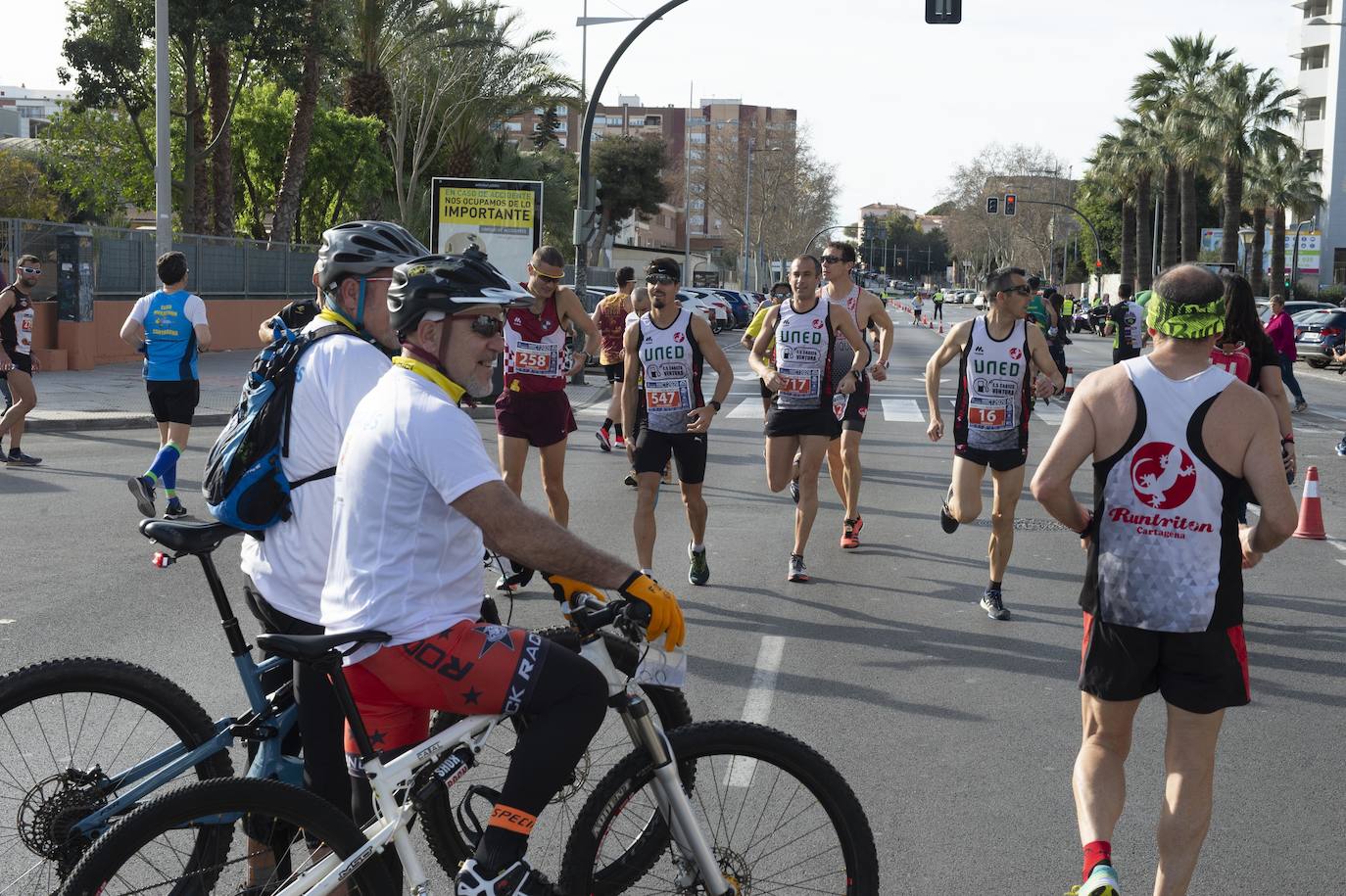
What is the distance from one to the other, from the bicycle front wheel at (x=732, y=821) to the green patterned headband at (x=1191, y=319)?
1526 mm

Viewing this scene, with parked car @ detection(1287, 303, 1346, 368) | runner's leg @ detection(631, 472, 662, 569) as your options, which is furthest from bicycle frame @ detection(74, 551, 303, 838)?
parked car @ detection(1287, 303, 1346, 368)

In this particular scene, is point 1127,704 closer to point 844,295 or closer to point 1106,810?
point 1106,810

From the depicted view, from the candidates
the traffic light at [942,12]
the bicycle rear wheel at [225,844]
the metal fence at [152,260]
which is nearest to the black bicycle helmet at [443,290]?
the bicycle rear wheel at [225,844]

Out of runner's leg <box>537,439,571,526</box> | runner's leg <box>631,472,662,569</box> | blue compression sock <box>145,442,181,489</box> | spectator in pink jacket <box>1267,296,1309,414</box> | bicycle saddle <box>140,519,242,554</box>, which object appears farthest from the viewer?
spectator in pink jacket <box>1267,296,1309,414</box>

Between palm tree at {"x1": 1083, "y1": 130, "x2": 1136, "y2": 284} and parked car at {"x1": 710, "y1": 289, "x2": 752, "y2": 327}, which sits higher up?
palm tree at {"x1": 1083, "y1": 130, "x2": 1136, "y2": 284}

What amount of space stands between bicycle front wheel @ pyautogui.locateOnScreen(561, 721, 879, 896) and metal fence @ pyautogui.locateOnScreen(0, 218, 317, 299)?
2019cm

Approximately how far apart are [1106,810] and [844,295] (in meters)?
7.03

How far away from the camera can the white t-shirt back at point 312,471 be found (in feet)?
12.0

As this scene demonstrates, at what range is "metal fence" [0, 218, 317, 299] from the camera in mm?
23141

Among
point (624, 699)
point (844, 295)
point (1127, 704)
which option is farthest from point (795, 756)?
point (844, 295)

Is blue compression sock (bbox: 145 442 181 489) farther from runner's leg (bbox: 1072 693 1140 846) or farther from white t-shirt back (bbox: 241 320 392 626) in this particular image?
runner's leg (bbox: 1072 693 1140 846)

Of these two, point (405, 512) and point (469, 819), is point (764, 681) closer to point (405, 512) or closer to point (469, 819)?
point (469, 819)

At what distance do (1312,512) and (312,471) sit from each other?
8.75 meters

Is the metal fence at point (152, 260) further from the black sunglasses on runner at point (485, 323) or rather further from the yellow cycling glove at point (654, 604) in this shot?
the yellow cycling glove at point (654, 604)
